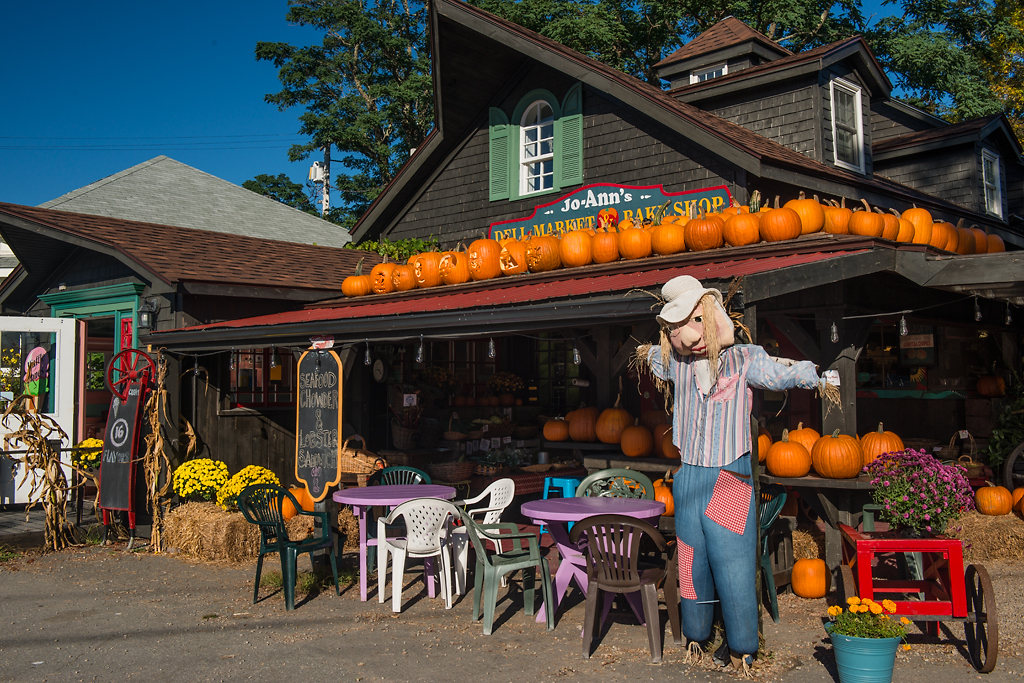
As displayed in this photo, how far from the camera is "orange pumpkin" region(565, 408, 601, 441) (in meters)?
7.99

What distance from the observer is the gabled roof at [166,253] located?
401 inches

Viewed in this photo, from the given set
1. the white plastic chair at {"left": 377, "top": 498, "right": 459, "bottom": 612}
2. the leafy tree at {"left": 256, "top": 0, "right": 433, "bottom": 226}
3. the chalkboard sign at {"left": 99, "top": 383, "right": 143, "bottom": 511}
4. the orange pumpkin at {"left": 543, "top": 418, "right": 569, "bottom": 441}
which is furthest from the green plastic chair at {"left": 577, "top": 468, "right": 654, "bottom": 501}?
the leafy tree at {"left": 256, "top": 0, "right": 433, "bottom": 226}

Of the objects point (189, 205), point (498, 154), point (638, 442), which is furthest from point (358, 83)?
point (638, 442)

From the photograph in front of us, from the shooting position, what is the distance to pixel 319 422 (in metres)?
7.63

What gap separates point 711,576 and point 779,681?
2.18ft

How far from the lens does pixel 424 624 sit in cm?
579

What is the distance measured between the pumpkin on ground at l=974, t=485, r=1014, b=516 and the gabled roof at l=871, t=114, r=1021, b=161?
27.9ft

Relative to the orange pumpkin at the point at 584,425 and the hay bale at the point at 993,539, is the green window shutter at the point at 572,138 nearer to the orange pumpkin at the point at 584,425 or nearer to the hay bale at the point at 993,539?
the orange pumpkin at the point at 584,425

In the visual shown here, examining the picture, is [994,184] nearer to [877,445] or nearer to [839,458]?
[877,445]

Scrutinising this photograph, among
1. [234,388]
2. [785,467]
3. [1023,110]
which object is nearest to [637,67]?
[1023,110]

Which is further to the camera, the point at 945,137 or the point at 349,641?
the point at 945,137

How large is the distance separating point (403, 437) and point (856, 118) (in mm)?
8377

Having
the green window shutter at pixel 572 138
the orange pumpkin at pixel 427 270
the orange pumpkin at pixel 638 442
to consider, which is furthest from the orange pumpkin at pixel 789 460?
the green window shutter at pixel 572 138

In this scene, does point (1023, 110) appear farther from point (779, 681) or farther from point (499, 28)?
point (779, 681)
